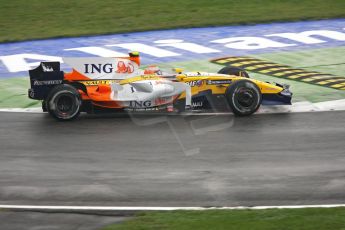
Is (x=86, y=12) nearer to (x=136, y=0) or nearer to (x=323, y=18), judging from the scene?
(x=136, y=0)

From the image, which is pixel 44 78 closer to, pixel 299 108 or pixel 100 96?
pixel 100 96

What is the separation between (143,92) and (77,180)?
3762mm

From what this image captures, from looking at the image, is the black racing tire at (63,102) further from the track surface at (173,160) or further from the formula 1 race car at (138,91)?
the track surface at (173,160)

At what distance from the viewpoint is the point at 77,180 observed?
518 inches

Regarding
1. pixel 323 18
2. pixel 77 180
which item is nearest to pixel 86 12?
A: pixel 323 18

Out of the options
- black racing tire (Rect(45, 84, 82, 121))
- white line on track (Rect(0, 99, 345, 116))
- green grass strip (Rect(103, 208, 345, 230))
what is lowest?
green grass strip (Rect(103, 208, 345, 230))

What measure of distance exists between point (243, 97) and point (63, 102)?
371 centimetres

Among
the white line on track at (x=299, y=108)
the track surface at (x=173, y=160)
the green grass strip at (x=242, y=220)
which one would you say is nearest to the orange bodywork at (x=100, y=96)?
the track surface at (x=173, y=160)

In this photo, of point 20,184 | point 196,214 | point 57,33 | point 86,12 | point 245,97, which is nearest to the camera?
point 196,214

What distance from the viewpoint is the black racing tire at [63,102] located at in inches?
637

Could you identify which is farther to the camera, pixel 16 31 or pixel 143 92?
pixel 16 31

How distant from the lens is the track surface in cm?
1248

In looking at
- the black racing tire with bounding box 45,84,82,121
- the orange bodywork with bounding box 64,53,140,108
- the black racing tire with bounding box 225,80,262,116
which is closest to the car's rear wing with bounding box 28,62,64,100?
the black racing tire with bounding box 45,84,82,121

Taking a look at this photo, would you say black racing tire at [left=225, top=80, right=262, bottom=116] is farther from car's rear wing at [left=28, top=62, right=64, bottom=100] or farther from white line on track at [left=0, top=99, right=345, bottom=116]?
car's rear wing at [left=28, top=62, right=64, bottom=100]
